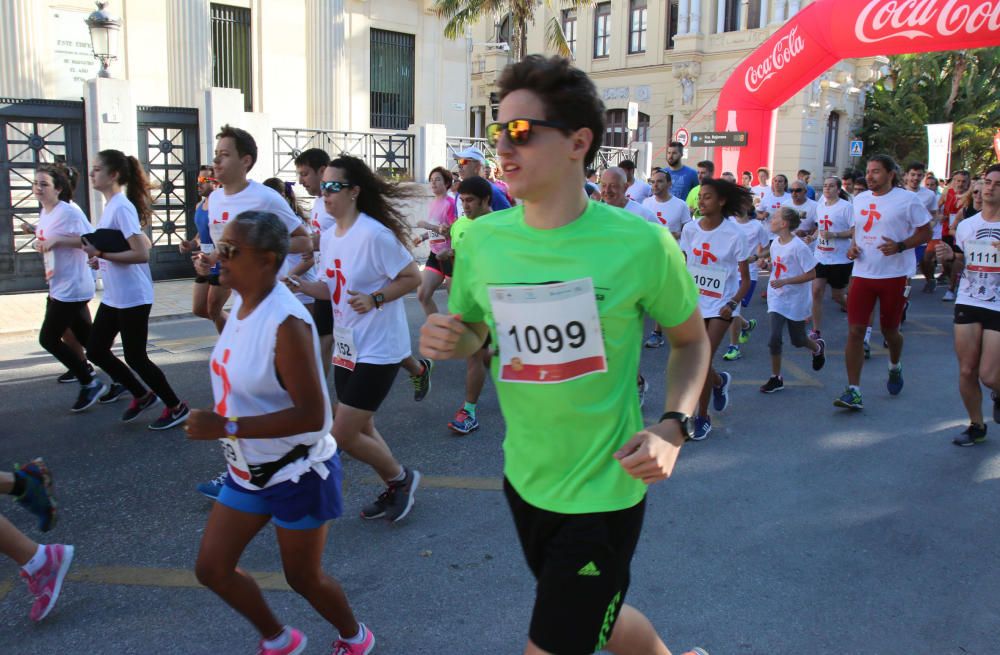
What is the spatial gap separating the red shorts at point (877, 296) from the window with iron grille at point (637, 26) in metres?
29.7

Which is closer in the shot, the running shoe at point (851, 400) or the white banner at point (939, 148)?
the running shoe at point (851, 400)

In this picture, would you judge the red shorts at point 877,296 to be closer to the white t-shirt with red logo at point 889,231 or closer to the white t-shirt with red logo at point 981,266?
the white t-shirt with red logo at point 889,231

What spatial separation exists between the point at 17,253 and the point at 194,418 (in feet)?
35.6

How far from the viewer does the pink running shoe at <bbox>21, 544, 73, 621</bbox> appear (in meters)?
3.32

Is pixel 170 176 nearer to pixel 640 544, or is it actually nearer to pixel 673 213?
pixel 673 213

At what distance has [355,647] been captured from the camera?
3053 millimetres

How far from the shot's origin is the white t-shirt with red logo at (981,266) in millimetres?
5438

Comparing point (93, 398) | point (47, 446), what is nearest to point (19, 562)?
point (47, 446)

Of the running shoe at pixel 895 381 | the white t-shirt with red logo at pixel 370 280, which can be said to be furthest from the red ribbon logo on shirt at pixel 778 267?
the white t-shirt with red logo at pixel 370 280

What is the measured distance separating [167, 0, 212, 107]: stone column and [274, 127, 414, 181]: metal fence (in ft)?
9.67

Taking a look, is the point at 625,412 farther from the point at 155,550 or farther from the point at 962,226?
the point at 962,226

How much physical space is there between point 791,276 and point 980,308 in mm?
2230

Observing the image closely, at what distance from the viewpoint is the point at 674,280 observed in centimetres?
222

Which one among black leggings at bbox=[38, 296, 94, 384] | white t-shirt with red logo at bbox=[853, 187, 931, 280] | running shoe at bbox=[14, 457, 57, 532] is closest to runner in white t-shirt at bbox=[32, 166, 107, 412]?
black leggings at bbox=[38, 296, 94, 384]
